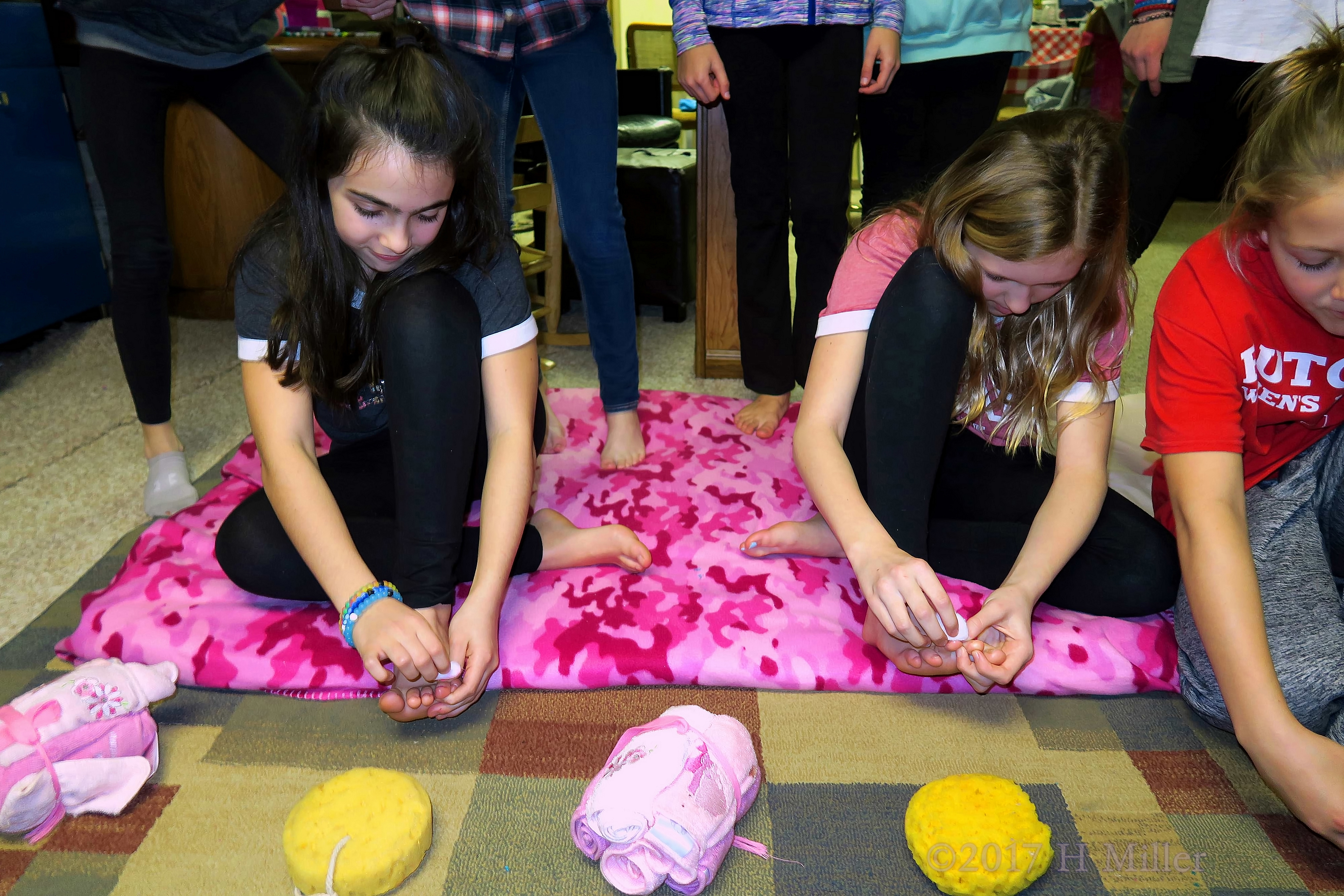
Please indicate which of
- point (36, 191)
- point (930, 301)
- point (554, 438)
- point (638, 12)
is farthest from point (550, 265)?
point (638, 12)

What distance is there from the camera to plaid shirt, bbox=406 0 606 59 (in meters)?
1.18

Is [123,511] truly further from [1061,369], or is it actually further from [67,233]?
[1061,369]

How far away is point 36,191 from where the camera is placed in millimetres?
1971

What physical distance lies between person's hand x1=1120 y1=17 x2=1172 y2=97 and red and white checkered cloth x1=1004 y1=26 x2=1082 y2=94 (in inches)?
127

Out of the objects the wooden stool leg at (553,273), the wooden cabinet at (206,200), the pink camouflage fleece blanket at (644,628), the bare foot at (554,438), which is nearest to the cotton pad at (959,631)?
the pink camouflage fleece blanket at (644,628)

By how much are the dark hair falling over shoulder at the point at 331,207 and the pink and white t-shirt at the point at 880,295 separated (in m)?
0.40

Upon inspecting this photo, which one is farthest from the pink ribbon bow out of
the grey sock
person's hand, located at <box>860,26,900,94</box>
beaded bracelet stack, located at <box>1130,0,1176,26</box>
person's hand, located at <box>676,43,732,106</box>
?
beaded bracelet stack, located at <box>1130,0,1176,26</box>

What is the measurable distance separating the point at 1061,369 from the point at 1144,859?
0.49m

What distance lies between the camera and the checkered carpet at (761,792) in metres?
0.73

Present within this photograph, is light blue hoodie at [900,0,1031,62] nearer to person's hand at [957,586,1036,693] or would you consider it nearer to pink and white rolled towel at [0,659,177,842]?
person's hand at [957,586,1036,693]

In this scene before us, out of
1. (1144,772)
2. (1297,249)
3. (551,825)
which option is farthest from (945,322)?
(551,825)

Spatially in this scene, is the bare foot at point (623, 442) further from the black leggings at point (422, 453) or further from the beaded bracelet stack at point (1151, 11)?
the beaded bracelet stack at point (1151, 11)

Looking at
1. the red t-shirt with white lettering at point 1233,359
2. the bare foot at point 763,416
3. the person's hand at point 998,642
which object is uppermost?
the red t-shirt with white lettering at point 1233,359

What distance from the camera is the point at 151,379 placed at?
1364mm
